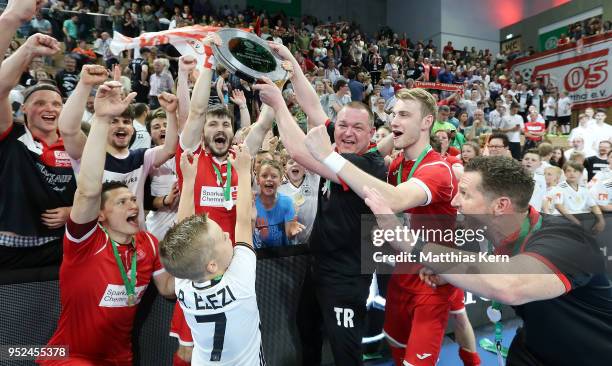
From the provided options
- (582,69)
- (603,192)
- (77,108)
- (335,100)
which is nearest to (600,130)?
(603,192)

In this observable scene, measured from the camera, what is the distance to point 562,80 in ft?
63.2

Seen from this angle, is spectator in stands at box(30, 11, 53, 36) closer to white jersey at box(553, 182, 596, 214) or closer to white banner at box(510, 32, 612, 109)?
white jersey at box(553, 182, 596, 214)

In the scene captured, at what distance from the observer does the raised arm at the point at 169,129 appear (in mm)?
3186

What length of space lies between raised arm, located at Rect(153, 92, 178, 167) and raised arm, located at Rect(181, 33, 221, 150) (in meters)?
0.28

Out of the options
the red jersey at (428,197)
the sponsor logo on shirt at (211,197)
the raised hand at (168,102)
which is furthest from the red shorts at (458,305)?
the raised hand at (168,102)

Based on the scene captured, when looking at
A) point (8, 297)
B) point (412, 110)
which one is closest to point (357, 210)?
point (412, 110)

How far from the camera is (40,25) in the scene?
978 cm

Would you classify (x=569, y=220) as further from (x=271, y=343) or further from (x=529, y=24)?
(x=529, y=24)

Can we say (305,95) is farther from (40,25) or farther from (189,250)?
(40,25)

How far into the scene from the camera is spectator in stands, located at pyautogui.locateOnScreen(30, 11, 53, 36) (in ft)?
31.9

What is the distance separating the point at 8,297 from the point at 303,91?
2191mm

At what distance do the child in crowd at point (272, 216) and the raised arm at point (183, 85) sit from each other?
0.84m

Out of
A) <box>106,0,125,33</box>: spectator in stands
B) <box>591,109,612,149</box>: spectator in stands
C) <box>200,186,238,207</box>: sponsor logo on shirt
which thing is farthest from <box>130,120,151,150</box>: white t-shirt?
<box>591,109,612,149</box>: spectator in stands

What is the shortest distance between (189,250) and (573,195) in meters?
5.88
